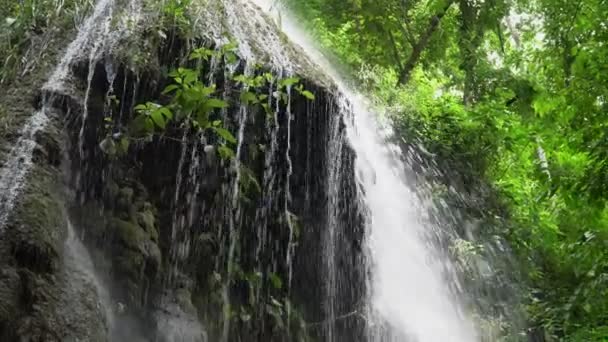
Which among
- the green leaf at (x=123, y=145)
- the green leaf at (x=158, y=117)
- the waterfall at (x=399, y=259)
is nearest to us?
the green leaf at (x=158, y=117)

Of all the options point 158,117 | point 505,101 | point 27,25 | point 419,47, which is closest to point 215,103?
point 158,117

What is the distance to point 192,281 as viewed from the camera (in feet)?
13.4

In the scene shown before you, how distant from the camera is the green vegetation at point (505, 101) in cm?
586

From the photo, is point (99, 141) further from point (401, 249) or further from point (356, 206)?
point (401, 249)

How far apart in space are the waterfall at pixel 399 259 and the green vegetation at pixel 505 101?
3.47 ft

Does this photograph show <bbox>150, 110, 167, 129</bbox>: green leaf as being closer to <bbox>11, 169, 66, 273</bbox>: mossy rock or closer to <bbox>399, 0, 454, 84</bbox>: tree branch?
<bbox>11, 169, 66, 273</bbox>: mossy rock

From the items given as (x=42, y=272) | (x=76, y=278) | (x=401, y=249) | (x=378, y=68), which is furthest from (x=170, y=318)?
(x=378, y=68)

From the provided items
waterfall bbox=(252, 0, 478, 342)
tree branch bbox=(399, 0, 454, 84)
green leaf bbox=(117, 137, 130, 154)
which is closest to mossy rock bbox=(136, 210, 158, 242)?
green leaf bbox=(117, 137, 130, 154)

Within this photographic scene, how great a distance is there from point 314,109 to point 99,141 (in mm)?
1783

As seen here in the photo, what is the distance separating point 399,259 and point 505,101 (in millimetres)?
3673

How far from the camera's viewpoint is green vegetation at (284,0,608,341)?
19.2 feet

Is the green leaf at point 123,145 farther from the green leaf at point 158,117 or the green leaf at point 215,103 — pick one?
the green leaf at point 215,103

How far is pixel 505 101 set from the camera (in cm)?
904

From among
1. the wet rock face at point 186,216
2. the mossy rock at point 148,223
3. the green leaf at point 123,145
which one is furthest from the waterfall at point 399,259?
the green leaf at point 123,145
